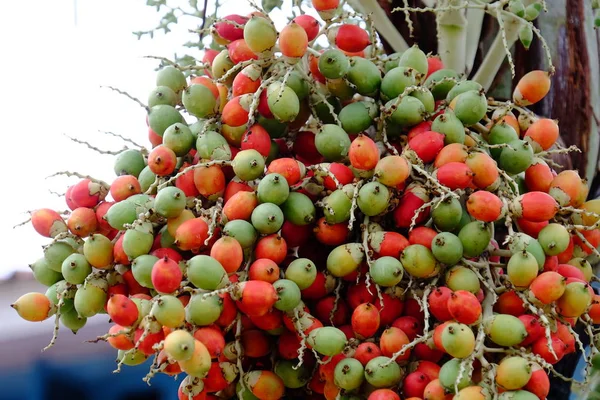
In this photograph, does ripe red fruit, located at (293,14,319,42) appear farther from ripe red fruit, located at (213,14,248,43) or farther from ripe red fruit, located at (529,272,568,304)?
ripe red fruit, located at (529,272,568,304)

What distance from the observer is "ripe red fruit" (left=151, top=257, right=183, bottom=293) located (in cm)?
70

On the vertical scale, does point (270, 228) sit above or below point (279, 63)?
below

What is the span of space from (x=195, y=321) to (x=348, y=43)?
0.43 meters

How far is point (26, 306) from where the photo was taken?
32.3 inches

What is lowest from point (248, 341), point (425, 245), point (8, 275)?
point (8, 275)

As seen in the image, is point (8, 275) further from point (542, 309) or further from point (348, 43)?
point (542, 309)

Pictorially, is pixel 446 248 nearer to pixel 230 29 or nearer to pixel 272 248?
pixel 272 248

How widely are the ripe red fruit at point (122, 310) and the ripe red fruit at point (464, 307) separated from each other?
13.7 inches

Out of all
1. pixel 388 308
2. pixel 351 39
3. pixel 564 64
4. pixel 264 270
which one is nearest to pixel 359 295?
pixel 388 308

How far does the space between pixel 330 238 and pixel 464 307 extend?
18 cm

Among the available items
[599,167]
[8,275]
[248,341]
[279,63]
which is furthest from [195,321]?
[8,275]

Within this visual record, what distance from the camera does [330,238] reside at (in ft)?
2.60

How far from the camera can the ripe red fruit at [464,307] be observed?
0.70m

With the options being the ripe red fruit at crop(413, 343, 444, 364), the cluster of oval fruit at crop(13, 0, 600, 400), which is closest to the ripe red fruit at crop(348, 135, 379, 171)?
the cluster of oval fruit at crop(13, 0, 600, 400)
